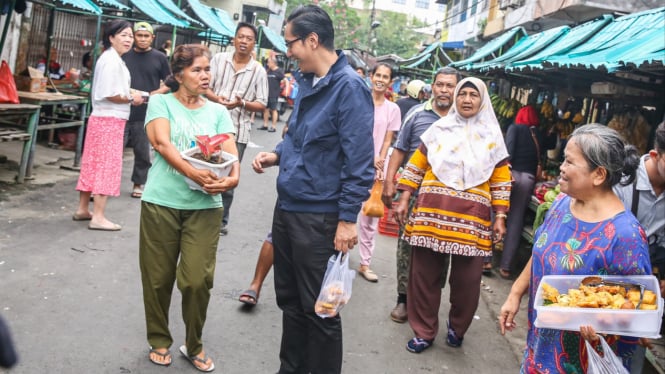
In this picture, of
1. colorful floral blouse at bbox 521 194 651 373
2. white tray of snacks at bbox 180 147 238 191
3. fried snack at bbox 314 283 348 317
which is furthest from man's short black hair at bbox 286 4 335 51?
colorful floral blouse at bbox 521 194 651 373

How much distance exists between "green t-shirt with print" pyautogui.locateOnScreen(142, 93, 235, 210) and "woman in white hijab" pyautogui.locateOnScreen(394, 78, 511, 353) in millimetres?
1569

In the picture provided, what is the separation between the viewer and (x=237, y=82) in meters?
6.77

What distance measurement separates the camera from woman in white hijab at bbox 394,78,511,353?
4.79 meters

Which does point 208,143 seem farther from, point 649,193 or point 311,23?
point 649,193

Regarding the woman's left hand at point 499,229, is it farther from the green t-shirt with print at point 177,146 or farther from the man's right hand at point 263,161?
the green t-shirt with print at point 177,146

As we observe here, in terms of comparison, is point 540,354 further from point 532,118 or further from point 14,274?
point 532,118

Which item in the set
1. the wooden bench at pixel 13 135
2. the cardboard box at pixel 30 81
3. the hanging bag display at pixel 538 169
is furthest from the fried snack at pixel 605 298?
the cardboard box at pixel 30 81

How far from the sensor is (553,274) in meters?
3.04

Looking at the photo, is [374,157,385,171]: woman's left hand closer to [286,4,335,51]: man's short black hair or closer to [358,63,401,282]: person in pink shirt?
[358,63,401,282]: person in pink shirt

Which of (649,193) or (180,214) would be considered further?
(180,214)

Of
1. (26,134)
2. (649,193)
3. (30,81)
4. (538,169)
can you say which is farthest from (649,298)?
(30,81)

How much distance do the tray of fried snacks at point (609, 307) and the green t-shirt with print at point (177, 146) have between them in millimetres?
2097

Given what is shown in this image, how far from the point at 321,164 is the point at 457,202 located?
1532mm

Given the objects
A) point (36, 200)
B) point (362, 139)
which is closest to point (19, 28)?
point (36, 200)
